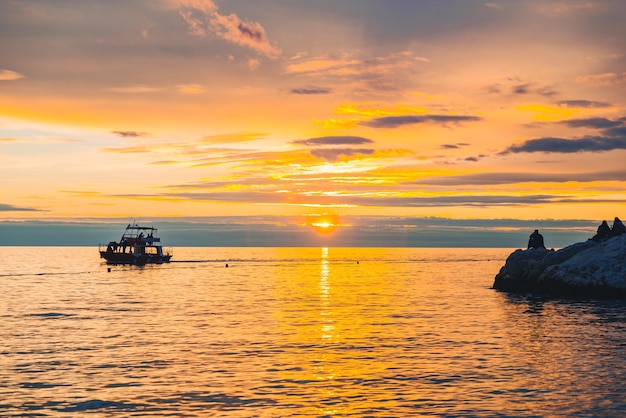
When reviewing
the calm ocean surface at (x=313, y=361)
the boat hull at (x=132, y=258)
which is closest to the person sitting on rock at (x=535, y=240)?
the calm ocean surface at (x=313, y=361)

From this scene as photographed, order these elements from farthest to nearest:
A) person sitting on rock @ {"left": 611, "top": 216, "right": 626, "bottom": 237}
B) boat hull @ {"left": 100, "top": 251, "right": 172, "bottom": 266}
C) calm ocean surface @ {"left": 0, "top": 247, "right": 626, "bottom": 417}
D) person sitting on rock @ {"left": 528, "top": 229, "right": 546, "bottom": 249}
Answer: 1. boat hull @ {"left": 100, "top": 251, "right": 172, "bottom": 266}
2. person sitting on rock @ {"left": 528, "top": 229, "right": 546, "bottom": 249}
3. person sitting on rock @ {"left": 611, "top": 216, "right": 626, "bottom": 237}
4. calm ocean surface @ {"left": 0, "top": 247, "right": 626, "bottom": 417}

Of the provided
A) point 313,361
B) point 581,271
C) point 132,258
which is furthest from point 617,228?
point 132,258

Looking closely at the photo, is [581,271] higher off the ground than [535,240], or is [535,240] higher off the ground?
[535,240]

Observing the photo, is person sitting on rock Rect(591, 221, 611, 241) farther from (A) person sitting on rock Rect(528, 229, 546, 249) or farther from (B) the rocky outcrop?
(A) person sitting on rock Rect(528, 229, 546, 249)

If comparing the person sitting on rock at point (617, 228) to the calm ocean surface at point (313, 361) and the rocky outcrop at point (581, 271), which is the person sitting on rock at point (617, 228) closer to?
the rocky outcrop at point (581, 271)

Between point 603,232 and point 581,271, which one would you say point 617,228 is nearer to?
point 603,232

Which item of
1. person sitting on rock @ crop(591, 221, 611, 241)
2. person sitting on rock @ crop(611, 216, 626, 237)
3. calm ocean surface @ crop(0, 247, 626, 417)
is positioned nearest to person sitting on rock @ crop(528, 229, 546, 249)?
person sitting on rock @ crop(591, 221, 611, 241)

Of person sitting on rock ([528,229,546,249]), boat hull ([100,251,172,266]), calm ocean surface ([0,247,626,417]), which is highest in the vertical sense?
person sitting on rock ([528,229,546,249])

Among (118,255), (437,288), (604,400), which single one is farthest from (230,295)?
(118,255)

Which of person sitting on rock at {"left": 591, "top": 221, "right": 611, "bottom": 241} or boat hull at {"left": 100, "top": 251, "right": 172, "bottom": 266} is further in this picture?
boat hull at {"left": 100, "top": 251, "right": 172, "bottom": 266}

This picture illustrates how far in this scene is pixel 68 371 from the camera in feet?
95.4

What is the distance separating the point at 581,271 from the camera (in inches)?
2724

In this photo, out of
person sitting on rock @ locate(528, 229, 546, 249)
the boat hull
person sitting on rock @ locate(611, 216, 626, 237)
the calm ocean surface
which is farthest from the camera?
the boat hull

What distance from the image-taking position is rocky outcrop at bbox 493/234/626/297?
66.8 metres
